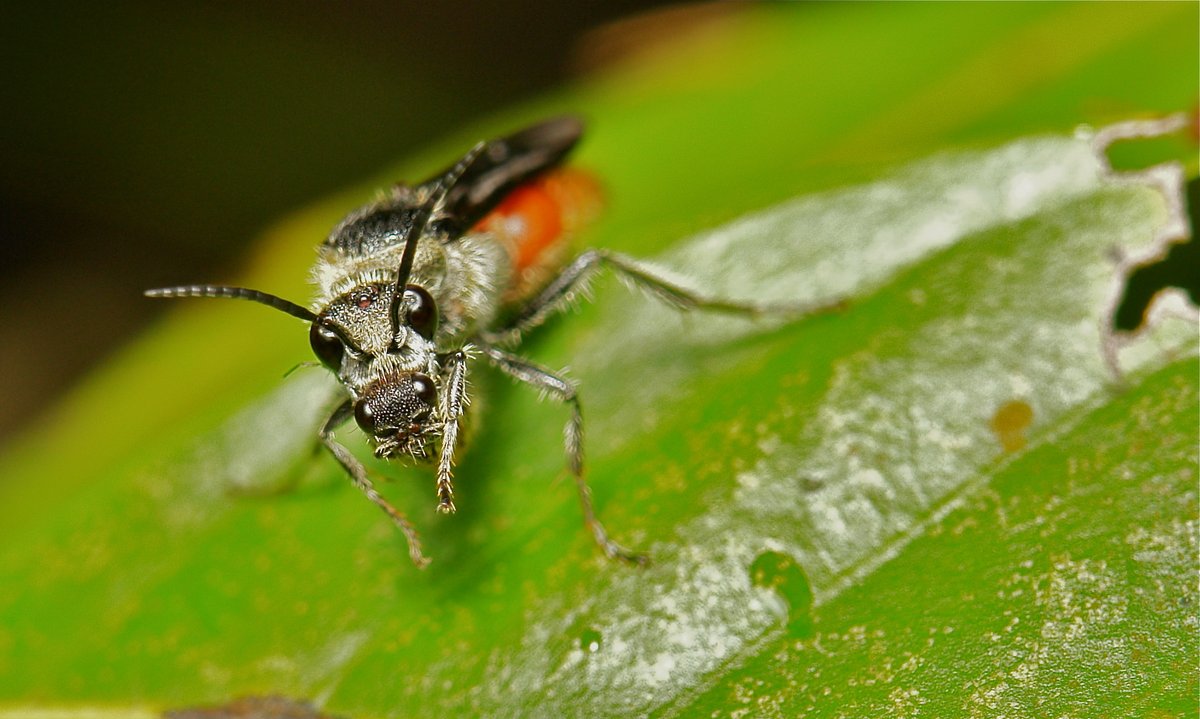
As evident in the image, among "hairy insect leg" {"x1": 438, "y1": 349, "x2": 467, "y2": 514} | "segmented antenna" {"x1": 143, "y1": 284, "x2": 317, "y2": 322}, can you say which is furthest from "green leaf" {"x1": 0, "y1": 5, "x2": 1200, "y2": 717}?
"segmented antenna" {"x1": 143, "y1": 284, "x2": 317, "y2": 322}

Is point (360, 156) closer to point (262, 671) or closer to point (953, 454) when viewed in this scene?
point (262, 671)

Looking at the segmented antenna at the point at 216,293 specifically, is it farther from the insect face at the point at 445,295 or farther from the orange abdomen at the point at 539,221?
the orange abdomen at the point at 539,221

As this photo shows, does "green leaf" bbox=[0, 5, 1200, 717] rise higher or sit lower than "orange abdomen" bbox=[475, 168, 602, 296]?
lower

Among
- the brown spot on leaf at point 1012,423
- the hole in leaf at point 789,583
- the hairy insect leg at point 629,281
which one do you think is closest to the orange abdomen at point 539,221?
the hairy insect leg at point 629,281

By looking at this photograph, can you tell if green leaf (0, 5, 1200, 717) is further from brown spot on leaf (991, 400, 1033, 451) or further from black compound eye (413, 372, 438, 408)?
black compound eye (413, 372, 438, 408)

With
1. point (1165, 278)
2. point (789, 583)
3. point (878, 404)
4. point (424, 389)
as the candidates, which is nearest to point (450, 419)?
point (424, 389)
